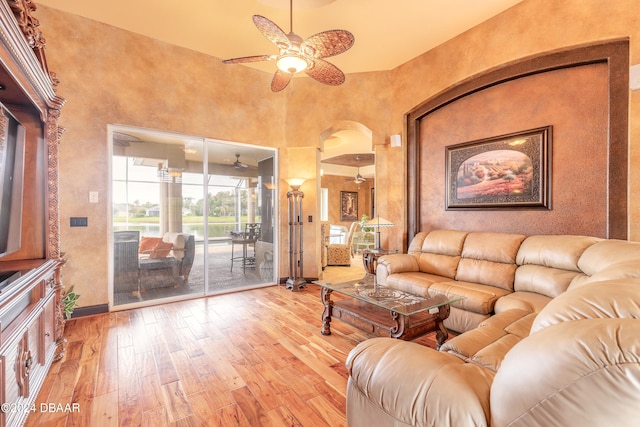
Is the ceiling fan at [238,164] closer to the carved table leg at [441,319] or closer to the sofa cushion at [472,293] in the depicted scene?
the sofa cushion at [472,293]

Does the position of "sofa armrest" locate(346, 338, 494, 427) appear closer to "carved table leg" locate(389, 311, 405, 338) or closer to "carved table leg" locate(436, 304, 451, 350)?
"carved table leg" locate(389, 311, 405, 338)

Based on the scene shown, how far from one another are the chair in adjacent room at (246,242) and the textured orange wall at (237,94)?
0.66 metres

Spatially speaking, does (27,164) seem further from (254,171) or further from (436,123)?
(436,123)

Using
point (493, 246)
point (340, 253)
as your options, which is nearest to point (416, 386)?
point (493, 246)

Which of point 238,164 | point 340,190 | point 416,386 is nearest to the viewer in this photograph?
point 416,386

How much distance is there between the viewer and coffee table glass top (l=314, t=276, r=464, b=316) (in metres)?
2.31

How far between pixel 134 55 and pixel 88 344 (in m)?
3.47

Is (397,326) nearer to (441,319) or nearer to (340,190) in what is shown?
(441,319)

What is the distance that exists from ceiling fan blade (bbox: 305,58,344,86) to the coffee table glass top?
2.18 m

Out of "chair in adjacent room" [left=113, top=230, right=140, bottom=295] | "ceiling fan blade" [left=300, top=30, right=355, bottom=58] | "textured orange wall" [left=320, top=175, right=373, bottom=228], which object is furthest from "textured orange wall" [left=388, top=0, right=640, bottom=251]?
"textured orange wall" [left=320, top=175, right=373, bottom=228]

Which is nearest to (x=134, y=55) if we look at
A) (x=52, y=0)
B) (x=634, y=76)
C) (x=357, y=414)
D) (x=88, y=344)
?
(x=52, y=0)

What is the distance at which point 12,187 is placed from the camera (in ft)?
6.78

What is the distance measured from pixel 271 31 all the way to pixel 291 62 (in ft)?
1.15

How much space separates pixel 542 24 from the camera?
2.98 metres
